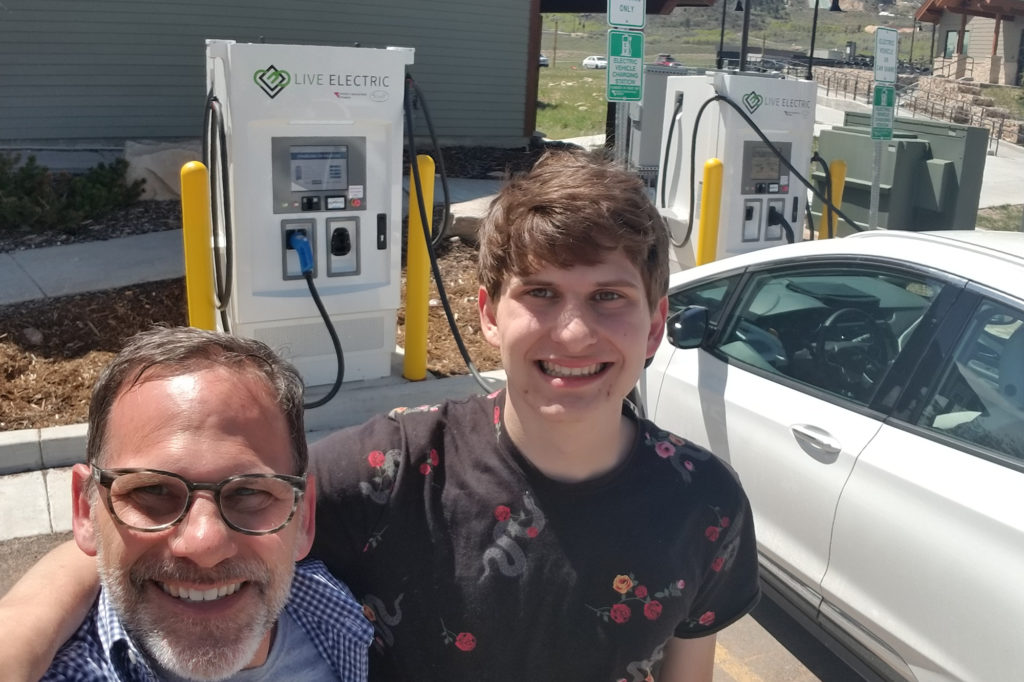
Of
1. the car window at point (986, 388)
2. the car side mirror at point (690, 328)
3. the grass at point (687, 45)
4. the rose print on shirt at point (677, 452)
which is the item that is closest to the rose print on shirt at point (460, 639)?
the rose print on shirt at point (677, 452)

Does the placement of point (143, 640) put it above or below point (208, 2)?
below

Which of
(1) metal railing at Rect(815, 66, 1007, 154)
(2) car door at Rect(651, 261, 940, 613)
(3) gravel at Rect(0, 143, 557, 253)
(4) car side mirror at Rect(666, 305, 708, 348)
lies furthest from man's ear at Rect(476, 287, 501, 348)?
(1) metal railing at Rect(815, 66, 1007, 154)

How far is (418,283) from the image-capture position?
19.6ft

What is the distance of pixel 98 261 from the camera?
25.3 ft

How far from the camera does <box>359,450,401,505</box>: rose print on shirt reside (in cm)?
178

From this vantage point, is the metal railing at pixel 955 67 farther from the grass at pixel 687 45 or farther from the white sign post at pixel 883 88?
the white sign post at pixel 883 88

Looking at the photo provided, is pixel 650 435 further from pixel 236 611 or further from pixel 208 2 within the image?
pixel 208 2

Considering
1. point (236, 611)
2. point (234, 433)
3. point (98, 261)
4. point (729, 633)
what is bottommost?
point (729, 633)

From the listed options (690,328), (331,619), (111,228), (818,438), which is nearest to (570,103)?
(111,228)

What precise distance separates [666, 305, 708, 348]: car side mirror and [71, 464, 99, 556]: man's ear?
2795 mm

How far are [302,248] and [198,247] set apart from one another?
1.79ft

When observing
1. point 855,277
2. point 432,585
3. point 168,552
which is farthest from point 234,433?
point 855,277

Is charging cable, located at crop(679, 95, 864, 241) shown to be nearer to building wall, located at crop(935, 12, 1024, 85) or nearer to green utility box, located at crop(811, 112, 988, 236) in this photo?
green utility box, located at crop(811, 112, 988, 236)

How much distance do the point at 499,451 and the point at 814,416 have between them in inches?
74.7
